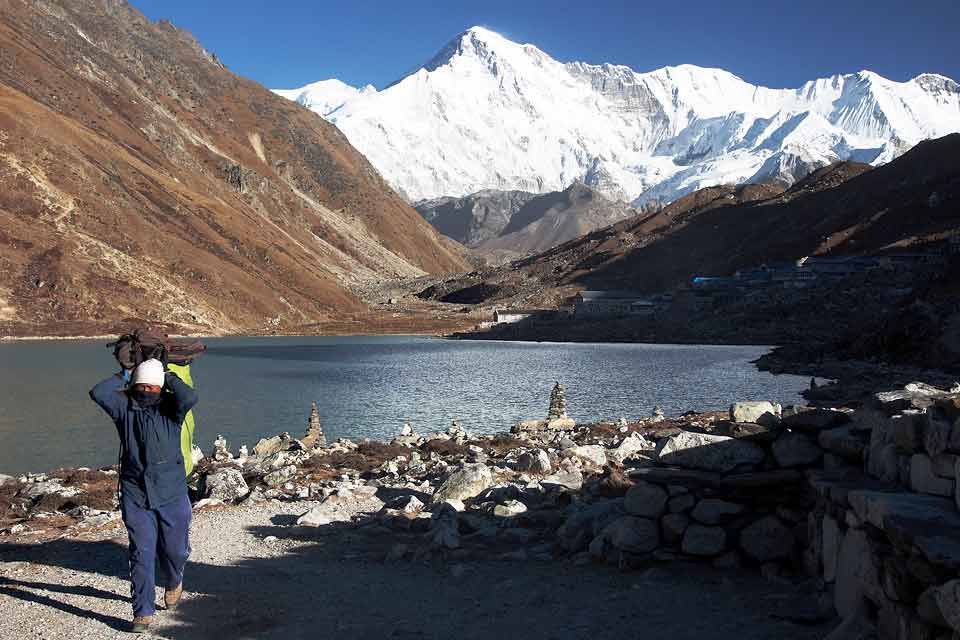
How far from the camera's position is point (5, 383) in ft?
171

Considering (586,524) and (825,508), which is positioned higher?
(825,508)

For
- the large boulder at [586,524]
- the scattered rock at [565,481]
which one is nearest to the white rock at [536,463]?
the scattered rock at [565,481]

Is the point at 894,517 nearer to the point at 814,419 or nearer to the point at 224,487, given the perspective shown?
the point at 814,419

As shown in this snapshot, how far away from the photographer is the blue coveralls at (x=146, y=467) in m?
8.09

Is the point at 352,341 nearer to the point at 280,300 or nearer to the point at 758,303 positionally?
the point at 280,300

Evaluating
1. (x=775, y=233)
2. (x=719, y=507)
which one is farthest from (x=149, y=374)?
(x=775, y=233)

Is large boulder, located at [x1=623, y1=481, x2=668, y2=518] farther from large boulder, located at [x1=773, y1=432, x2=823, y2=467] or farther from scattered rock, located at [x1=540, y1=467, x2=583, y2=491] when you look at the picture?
scattered rock, located at [x1=540, y1=467, x2=583, y2=491]

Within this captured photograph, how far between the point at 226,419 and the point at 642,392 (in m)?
23.6

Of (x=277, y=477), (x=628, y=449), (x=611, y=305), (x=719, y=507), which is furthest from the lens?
(x=611, y=305)

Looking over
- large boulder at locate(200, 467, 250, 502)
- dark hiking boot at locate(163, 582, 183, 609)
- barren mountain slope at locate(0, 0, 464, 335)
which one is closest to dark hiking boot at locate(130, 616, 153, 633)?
dark hiking boot at locate(163, 582, 183, 609)

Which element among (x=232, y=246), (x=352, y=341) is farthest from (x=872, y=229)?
(x=232, y=246)

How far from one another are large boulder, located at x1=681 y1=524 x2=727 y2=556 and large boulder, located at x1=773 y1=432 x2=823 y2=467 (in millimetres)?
1110

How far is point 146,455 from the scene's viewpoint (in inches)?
322

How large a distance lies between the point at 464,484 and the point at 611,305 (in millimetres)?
120638
